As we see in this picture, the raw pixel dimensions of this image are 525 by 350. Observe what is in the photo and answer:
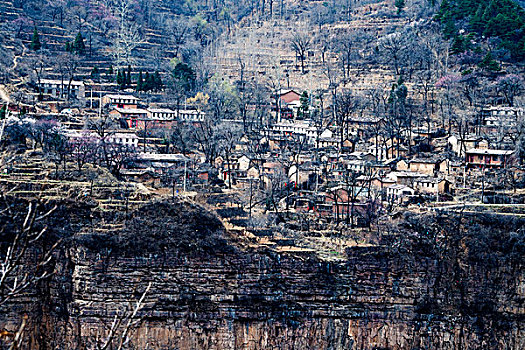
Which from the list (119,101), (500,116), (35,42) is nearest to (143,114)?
(119,101)

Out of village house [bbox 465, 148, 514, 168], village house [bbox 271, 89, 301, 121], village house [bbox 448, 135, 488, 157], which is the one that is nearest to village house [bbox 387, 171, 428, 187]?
village house [bbox 465, 148, 514, 168]

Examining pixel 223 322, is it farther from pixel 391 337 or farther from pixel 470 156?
pixel 470 156

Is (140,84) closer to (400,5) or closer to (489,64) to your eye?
(489,64)

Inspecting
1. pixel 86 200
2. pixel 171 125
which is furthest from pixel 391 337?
pixel 171 125

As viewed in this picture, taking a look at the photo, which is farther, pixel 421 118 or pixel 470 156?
pixel 421 118

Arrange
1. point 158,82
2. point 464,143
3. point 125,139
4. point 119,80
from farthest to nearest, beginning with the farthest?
point 158,82
point 119,80
point 464,143
point 125,139

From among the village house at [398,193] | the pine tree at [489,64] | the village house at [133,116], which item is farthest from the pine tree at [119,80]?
the village house at [398,193]
